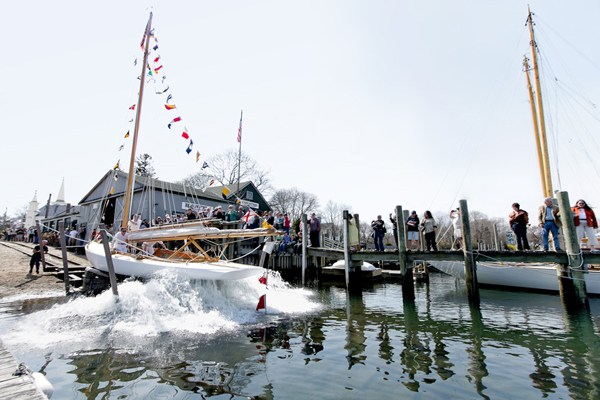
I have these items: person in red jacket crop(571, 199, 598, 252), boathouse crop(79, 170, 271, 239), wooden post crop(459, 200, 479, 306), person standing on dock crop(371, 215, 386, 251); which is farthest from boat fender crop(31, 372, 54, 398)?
boathouse crop(79, 170, 271, 239)

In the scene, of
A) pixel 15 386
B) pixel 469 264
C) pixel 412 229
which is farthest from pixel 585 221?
pixel 15 386

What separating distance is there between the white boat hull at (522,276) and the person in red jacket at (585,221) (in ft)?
9.13

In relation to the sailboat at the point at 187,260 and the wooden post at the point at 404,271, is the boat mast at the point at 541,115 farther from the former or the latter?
the sailboat at the point at 187,260

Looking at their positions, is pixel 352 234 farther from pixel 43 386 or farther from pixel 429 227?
pixel 43 386

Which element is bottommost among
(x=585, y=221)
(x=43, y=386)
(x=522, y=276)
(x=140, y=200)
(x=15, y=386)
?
(x=43, y=386)

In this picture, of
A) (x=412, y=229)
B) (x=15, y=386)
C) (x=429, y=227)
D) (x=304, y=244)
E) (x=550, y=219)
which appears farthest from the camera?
(x=304, y=244)

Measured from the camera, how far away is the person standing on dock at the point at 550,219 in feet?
30.9

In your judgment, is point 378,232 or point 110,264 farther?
point 378,232

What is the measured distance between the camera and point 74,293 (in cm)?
1059

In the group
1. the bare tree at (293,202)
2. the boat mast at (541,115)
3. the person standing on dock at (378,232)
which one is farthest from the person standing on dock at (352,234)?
the bare tree at (293,202)

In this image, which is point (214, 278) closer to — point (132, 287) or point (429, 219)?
point (132, 287)

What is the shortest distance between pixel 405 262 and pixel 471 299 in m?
2.20

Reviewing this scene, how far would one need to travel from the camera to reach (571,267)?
884 cm

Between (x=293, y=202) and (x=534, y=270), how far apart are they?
47398 mm
